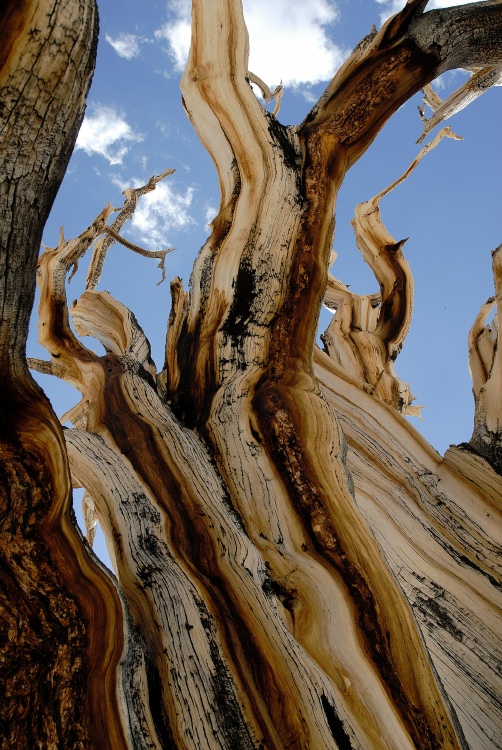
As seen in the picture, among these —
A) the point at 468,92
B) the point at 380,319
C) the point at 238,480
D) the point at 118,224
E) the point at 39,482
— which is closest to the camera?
the point at 39,482

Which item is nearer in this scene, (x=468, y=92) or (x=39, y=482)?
(x=39, y=482)

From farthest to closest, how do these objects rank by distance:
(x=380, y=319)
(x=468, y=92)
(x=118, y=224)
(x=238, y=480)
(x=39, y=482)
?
1. (x=118, y=224)
2. (x=380, y=319)
3. (x=468, y=92)
4. (x=238, y=480)
5. (x=39, y=482)

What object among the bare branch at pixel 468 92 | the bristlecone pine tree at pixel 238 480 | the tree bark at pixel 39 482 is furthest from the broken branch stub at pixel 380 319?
the tree bark at pixel 39 482

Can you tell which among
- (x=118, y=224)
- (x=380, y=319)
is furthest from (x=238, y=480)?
(x=118, y=224)

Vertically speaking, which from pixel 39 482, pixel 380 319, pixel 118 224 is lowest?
pixel 39 482

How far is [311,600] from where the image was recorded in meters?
0.92

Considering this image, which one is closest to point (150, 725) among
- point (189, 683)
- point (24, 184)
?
point (189, 683)

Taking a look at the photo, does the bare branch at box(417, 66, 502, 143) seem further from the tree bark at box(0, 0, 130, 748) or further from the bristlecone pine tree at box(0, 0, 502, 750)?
the tree bark at box(0, 0, 130, 748)

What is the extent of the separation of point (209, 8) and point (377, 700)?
168 centimetres

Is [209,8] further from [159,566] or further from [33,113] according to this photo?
[159,566]

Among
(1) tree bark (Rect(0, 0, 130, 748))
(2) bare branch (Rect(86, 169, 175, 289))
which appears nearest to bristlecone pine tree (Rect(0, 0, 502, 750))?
(1) tree bark (Rect(0, 0, 130, 748))

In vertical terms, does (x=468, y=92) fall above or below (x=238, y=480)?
above

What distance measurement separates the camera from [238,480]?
3.65 ft

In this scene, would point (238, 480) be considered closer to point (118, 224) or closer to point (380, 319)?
point (380, 319)
